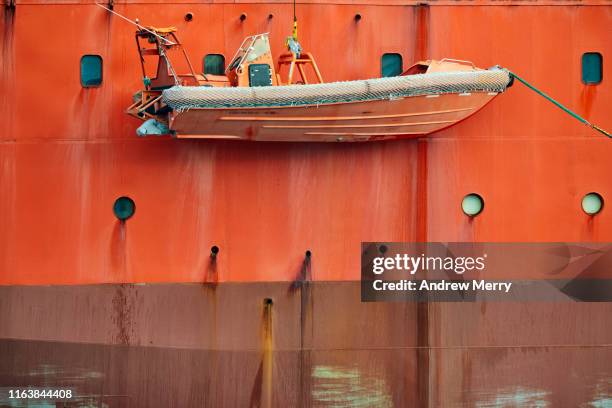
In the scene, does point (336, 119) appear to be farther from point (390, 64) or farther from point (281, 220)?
point (281, 220)

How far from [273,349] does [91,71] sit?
4.17 meters

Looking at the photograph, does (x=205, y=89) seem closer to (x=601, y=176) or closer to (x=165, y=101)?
(x=165, y=101)

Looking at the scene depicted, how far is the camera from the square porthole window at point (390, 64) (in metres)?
12.7

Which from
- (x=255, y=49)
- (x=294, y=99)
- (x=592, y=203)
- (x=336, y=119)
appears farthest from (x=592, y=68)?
(x=255, y=49)

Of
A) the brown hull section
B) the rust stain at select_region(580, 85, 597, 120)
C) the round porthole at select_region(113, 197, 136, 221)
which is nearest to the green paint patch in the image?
the brown hull section

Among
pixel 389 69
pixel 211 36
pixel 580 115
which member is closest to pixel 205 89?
pixel 211 36

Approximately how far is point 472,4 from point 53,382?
7.08m

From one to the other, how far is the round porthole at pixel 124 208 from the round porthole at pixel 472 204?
13.7 ft

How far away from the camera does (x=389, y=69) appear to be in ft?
41.7

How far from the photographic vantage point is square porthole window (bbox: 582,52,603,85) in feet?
42.1

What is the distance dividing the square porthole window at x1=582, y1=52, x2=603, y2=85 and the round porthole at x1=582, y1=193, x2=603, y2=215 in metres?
1.45

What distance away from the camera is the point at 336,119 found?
11.8m

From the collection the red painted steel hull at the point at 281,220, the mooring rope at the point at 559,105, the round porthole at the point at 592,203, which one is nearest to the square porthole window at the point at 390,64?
the red painted steel hull at the point at 281,220

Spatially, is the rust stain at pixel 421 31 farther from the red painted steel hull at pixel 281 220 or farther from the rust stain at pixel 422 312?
the rust stain at pixel 422 312
